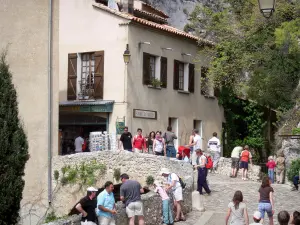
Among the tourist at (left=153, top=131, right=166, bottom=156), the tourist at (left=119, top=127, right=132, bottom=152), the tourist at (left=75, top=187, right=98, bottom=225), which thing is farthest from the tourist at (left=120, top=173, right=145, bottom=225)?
the tourist at (left=153, top=131, right=166, bottom=156)

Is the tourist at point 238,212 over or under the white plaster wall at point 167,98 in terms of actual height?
under

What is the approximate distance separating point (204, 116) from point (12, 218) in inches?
803

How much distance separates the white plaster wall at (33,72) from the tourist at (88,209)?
9.72 metres

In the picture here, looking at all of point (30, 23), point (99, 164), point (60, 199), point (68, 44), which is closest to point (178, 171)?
point (99, 164)

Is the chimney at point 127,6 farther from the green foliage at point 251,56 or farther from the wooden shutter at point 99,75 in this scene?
the green foliage at point 251,56

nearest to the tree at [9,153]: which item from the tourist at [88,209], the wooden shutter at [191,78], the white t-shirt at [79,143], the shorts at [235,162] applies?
the tourist at [88,209]

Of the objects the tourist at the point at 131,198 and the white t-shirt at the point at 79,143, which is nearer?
the tourist at the point at 131,198

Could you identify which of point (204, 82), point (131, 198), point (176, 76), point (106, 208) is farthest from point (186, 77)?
point (106, 208)

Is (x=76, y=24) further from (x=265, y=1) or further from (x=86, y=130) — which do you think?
(x=265, y=1)

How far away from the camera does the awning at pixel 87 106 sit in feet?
101

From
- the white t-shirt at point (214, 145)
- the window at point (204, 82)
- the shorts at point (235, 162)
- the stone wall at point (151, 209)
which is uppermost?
the window at point (204, 82)

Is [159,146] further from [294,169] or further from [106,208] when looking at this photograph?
[106,208]

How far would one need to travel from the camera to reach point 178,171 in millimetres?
24547

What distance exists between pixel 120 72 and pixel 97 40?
6.64 feet
